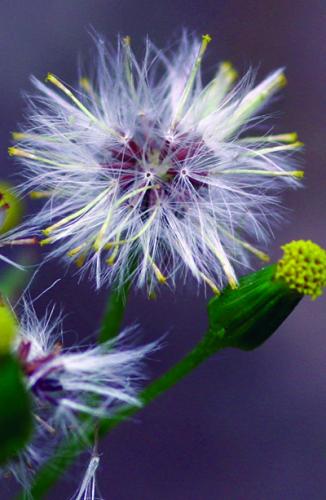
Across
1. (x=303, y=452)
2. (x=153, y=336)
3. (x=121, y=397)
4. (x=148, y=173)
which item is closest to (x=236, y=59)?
(x=153, y=336)

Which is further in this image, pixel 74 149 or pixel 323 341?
pixel 323 341

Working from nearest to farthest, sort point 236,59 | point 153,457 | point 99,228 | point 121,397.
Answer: point 121,397 < point 99,228 < point 153,457 < point 236,59

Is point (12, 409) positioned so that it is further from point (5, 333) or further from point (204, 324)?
point (204, 324)

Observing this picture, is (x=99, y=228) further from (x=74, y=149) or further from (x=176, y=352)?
(x=176, y=352)

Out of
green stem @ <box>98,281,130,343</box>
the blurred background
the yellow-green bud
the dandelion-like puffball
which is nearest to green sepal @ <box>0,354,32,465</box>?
the yellow-green bud

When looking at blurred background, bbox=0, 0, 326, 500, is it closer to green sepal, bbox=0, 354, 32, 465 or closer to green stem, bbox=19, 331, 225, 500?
green stem, bbox=19, 331, 225, 500

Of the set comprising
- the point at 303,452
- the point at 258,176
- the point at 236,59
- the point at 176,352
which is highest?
the point at 236,59

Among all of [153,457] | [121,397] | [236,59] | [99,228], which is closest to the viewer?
[121,397]
